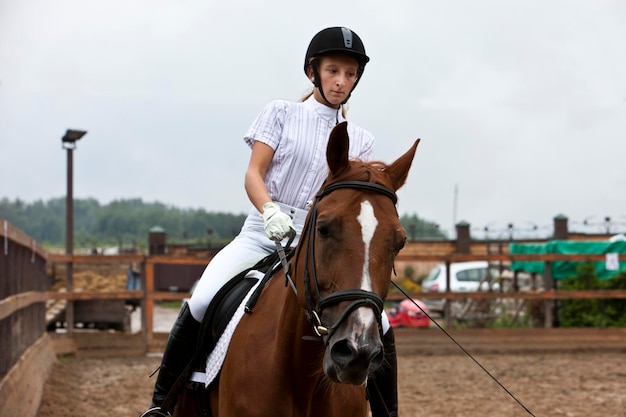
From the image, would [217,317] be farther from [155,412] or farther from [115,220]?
[115,220]

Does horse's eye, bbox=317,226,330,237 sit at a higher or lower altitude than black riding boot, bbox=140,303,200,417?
higher

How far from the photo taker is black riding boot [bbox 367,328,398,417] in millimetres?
3875

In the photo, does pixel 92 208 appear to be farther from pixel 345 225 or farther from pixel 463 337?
pixel 345 225

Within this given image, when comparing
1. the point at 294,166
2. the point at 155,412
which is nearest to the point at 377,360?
the point at 294,166

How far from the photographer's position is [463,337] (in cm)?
1340

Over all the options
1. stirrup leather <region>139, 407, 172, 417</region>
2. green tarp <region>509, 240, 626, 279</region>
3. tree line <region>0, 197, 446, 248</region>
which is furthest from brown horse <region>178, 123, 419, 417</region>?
tree line <region>0, 197, 446, 248</region>

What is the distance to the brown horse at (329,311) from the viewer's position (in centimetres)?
265

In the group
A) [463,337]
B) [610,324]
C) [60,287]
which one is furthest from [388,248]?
[60,287]

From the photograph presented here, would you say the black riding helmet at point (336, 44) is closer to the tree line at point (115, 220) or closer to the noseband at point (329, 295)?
the noseband at point (329, 295)

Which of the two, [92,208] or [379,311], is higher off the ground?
[92,208]

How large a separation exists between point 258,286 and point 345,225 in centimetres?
92

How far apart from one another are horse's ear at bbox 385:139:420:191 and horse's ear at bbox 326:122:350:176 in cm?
19

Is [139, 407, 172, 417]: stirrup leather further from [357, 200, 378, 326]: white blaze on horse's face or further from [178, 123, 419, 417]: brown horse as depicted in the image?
[357, 200, 378, 326]: white blaze on horse's face

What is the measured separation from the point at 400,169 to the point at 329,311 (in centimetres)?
74
